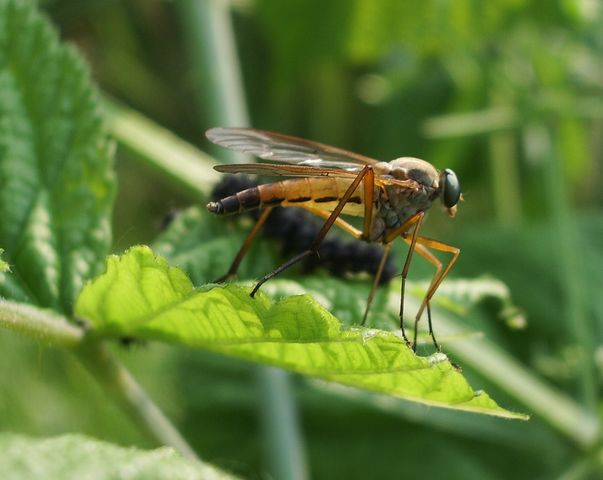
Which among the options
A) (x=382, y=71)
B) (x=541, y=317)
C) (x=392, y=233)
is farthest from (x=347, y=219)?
(x=382, y=71)

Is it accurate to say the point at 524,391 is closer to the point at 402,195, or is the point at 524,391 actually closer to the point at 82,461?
the point at 402,195

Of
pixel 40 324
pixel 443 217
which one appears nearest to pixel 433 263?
pixel 40 324

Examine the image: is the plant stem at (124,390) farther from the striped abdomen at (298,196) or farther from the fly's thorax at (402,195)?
the fly's thorax at (402,195)

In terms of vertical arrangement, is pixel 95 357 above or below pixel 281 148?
below

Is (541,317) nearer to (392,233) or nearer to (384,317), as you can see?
(392,233)

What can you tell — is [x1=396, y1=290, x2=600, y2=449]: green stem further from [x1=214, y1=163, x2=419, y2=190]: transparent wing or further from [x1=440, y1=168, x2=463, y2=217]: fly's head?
[x1=214, y1=163, x2=419, y2=190]: transparent wing

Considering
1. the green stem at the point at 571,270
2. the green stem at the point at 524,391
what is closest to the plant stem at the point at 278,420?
the green stem at the point at 524,391
